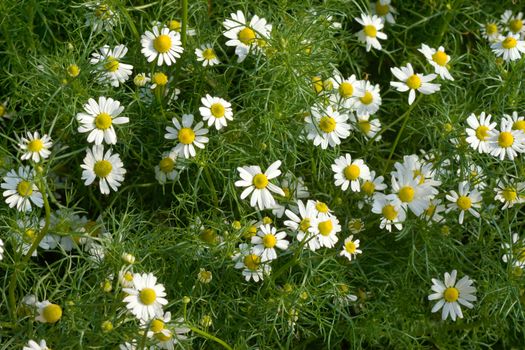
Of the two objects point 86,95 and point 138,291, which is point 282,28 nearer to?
point 86,95

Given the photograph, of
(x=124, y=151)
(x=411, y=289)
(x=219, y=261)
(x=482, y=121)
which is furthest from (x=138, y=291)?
(x=482, y=121)

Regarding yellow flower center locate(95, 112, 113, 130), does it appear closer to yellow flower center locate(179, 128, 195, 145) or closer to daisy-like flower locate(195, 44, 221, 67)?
yellow flower center locate(179, 128, 195, 145)

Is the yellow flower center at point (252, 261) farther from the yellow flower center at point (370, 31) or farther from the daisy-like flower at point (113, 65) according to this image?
the yellow flower center at point (370, 31)

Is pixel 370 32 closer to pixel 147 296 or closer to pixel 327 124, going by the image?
pixel 327 124

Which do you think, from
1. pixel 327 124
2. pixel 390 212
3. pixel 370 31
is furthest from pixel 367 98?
pixel 390 212

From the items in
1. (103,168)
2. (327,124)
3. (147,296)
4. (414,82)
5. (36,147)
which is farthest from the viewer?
(414,82)

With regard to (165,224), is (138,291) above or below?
below
